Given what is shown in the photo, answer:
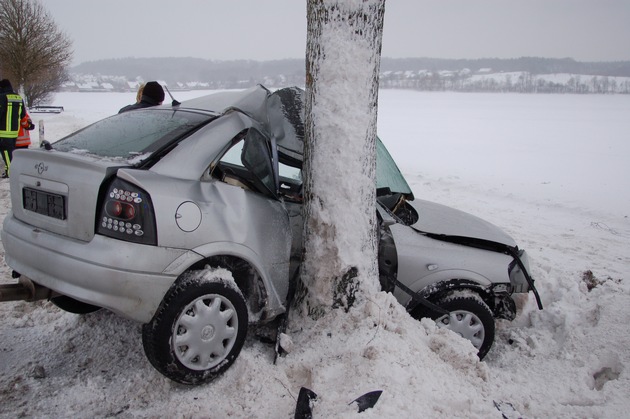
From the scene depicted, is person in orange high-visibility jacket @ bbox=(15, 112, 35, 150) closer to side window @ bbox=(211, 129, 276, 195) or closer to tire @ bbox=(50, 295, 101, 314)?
tire @ bbox=(50, 295, 101, 314)

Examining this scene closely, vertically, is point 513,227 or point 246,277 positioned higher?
point 246,277

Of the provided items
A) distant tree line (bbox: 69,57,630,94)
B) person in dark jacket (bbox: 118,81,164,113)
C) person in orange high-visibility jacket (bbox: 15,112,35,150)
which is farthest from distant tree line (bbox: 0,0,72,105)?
distant tree line (bbox: 69,57,630,94)

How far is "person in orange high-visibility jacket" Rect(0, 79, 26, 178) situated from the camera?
30.4 feet

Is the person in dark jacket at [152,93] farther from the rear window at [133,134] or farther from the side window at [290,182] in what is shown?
the side window at [290,182]

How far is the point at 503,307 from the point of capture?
13.1 feet

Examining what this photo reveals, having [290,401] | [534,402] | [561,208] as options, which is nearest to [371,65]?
[290,401]

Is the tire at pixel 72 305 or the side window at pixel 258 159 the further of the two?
the tire at pixel 72 305

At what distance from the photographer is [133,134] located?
11.0 feet

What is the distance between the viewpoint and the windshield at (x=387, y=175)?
14.8 ft

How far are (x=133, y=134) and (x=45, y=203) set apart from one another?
722mm

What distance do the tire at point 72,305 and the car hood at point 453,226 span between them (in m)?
2.59

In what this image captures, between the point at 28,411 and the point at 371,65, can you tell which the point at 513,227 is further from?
the point at 28,411

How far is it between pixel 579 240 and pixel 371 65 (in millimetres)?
Result: 5269

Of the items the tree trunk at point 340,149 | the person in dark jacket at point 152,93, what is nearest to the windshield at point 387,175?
the tree trunk at point 340,149
